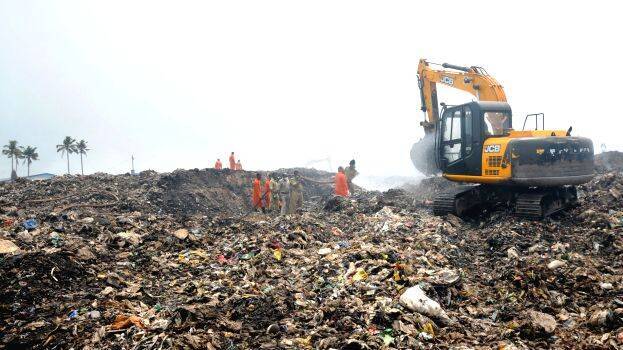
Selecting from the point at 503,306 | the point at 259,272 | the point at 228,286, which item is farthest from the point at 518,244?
the point at 228,286

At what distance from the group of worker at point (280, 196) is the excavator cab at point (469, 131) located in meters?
5.06

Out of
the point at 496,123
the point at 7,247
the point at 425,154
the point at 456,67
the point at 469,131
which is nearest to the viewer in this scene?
the point at 7,247

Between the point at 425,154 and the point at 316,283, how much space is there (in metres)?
9.77

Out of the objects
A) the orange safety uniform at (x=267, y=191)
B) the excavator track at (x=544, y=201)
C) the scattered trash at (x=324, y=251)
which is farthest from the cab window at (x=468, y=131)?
the orange safety uniform at (x=267, y=191)

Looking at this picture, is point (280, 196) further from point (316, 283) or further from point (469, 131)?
point (316, 283)

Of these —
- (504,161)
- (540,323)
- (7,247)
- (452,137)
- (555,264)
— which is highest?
(452,137)

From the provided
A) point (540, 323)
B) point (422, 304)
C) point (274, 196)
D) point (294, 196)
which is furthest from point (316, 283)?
point (274, 196)

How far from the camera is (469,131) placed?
379 inches

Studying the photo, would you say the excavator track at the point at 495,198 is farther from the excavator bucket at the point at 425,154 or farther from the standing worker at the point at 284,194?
the standing worker at the point at 284,194

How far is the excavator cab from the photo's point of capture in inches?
373

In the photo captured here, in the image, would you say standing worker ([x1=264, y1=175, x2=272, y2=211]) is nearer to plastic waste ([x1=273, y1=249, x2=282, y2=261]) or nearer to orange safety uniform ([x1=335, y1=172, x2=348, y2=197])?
orange safety uniform ([x1=335, y1=172, x2=348, y2=197])

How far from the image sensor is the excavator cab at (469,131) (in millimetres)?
9484

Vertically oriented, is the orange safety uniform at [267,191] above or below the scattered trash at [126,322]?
above

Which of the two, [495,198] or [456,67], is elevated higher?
[456,67]
